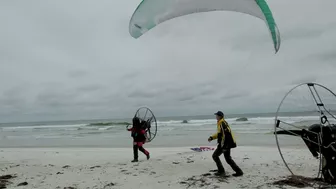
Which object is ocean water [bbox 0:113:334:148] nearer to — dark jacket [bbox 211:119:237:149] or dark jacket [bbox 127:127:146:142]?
dark jacket [bbox 127:127:146:142]

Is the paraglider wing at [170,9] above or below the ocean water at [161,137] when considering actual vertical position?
above

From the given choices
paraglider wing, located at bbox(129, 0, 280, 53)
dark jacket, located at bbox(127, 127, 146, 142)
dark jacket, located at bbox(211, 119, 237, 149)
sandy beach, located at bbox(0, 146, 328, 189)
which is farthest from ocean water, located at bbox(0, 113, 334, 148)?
paraglider wing, located at bbox(129, 0, 280, 53)

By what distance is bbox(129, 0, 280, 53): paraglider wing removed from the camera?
6230mm

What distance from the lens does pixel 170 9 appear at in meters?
6.67

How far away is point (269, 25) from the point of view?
5.25m

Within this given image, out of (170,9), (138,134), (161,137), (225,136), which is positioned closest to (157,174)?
(225,136)

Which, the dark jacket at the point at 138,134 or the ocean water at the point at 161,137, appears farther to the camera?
the ocean water at the point at 161,137

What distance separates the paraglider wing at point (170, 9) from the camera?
245 inches

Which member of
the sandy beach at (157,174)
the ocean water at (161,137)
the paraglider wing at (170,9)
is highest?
the paraglider wing at (170,9)

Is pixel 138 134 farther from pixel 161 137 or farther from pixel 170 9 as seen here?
pixel 161 137

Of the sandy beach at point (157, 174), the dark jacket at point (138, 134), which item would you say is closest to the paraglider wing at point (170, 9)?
the sandy beach at point (157, 174)

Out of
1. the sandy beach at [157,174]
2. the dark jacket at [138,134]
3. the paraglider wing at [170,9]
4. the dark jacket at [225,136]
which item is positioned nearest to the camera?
the paraglider wing at [170,9]

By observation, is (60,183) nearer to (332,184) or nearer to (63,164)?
(63,164)

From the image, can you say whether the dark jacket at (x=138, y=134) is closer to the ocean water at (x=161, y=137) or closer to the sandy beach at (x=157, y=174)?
the sandy beach at (x=157, y=174)
